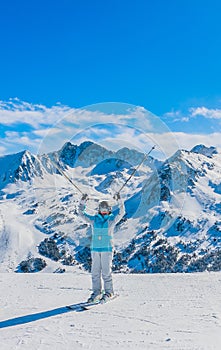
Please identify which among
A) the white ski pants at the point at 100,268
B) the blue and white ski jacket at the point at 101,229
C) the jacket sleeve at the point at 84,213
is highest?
the jacket sleeve at the point at 84,213

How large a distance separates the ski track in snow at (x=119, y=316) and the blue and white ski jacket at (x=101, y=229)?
1.33 meters

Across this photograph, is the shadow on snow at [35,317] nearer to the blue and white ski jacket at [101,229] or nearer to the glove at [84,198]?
the blue and white ski jacket at [101,229]

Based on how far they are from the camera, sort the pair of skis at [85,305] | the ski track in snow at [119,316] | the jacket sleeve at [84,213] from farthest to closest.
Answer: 1. the jacket sleeve at [84,213]
2. the pair of skis at [85,305]
3. the ski track in snow at [119,316]

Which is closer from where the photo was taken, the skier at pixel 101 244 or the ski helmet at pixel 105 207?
the skier at pixel 101 244

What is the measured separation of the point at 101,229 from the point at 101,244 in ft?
1.18

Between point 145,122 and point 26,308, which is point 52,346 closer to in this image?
point 26,308

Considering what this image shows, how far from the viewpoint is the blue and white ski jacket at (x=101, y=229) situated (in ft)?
34.4

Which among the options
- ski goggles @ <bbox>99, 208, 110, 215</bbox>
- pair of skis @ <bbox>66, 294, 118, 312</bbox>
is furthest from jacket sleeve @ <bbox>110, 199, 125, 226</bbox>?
pair of skis @ <bbox>66, 294, 118, 312</bbox>

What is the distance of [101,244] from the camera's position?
34.3 feet

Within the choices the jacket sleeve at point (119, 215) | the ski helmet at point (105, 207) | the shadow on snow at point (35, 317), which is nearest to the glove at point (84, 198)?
the ski helmet at point (105, 207)

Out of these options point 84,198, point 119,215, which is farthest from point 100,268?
point 84,198

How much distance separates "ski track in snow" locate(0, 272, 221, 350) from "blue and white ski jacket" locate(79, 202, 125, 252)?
1.33 metres

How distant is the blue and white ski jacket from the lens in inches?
413

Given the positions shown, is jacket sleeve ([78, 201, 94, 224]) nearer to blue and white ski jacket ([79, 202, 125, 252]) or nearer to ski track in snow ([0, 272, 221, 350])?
blue and white ski jacket ([79, 202, 125, 252])
